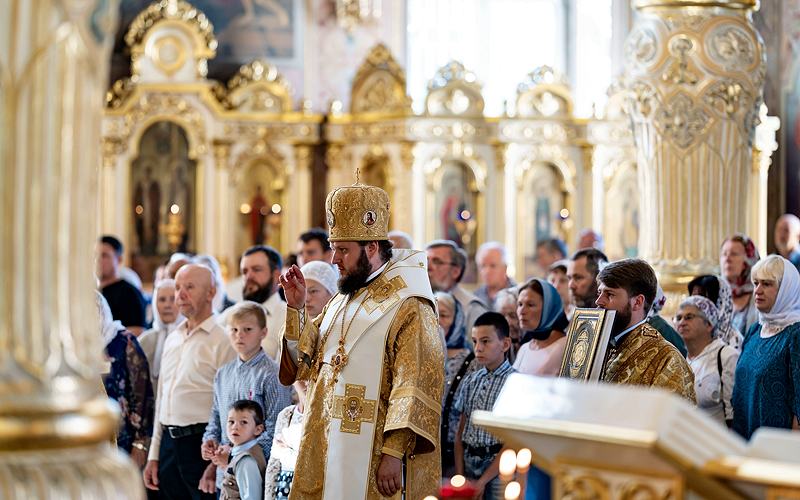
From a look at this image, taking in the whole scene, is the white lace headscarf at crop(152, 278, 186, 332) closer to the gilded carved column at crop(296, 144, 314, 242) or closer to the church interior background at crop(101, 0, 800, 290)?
the church interior background at crop(101, 0, 800, 290)

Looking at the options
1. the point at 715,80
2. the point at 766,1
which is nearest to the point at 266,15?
the point at 766,1

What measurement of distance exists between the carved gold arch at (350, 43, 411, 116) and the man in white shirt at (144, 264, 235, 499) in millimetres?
8404

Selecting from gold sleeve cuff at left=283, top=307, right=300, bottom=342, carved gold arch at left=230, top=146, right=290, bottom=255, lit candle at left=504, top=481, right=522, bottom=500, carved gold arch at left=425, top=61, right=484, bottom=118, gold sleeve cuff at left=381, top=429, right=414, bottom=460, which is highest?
carved gold arch at left=425, top=61, right=484, bottom=118

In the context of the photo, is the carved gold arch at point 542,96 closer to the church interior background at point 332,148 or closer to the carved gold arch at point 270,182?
the church interior background at point 332,148

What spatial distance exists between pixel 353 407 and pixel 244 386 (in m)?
1.11

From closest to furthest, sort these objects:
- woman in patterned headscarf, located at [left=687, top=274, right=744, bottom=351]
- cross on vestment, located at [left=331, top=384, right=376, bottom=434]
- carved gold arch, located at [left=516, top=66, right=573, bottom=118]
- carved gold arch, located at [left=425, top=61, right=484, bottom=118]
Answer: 1. cross on vestment, located at [left=331, top=384, right=376, bottom=434]
2. woman in patterned headscarf, located at [left=687, top=274, right=744, bottom=351]
3. carved gold arch, located at [left=425, top=61, right=484, bottom=118]
4. carved gold arch, located at [left=516, top=66, right=573, bottom=118]

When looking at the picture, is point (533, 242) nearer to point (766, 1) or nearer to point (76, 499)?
point (766, 1)

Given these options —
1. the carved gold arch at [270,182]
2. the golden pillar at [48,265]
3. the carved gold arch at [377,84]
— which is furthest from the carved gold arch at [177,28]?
the golden pillar at [48,265]

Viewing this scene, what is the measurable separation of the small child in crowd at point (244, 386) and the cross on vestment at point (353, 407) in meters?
0.94

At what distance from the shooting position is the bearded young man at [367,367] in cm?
508

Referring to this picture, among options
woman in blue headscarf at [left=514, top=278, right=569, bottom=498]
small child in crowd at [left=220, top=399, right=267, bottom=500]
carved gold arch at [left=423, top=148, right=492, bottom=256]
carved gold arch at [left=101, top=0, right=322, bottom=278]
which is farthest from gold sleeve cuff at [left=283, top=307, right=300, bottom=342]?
carved gold arch at [left=101, top=0, right=322, bottom=278]

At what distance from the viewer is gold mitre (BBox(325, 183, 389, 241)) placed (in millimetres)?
5250

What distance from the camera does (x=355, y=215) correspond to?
17.2 ft

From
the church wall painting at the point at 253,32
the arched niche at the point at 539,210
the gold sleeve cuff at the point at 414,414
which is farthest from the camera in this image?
the church wall painting at the point at 253,32
